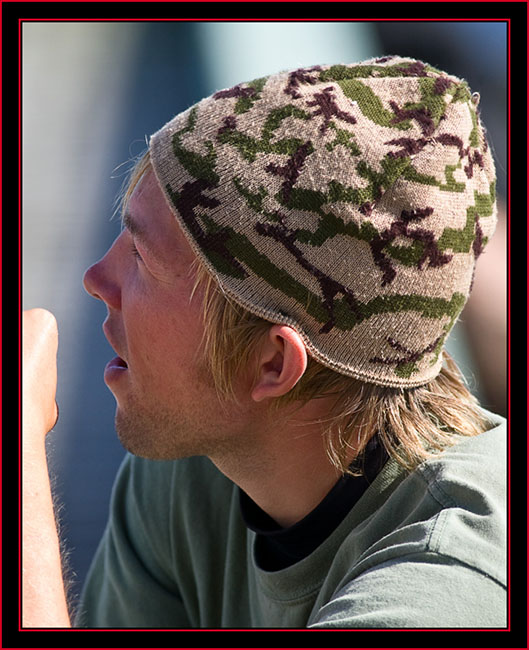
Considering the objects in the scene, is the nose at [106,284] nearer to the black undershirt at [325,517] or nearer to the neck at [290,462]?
the neck at [290,462]

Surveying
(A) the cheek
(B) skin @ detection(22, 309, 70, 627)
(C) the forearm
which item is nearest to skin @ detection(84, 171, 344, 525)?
(A) the cheek

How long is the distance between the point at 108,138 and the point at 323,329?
10.7 feet

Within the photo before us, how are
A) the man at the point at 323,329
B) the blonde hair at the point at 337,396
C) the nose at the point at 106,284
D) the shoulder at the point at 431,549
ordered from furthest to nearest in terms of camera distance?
the nose at the point at 106,284, the blonde hair at the point at 337,396, the man at the point at 323,329, the shoulder at the point at 431,549

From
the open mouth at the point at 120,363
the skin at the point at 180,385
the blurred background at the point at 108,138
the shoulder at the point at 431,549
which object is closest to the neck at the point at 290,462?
the skin at the point at 180,385

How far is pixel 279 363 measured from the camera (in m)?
1.63

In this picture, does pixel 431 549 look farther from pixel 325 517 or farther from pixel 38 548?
pixel 38 548

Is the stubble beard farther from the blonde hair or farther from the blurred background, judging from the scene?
the blurred background

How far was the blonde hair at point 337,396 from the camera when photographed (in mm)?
1602

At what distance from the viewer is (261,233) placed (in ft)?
4.90

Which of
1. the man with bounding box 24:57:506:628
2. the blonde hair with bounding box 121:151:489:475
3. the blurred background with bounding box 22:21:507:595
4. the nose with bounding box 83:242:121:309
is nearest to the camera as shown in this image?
the man with bounding box 24:57:506:628

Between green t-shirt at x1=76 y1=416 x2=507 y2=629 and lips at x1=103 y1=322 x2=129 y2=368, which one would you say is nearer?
green t-shirt at x1=76 y1=416 x2=507 y2=629

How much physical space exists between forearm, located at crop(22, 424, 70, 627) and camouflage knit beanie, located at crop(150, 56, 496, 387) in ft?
1.54

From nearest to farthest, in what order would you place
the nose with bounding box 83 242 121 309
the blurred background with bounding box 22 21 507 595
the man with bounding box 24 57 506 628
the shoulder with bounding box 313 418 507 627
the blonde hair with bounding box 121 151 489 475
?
the shoulder with bounding box 313 418 507 627, the man with bounding box 24 57 506 628, the blonde hair with bounding box 121 151 489 475, the nose with bounding box 83 242 121 309, the blurred background with bounding box 22 21 507 595

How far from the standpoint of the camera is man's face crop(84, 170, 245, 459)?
1632mm
